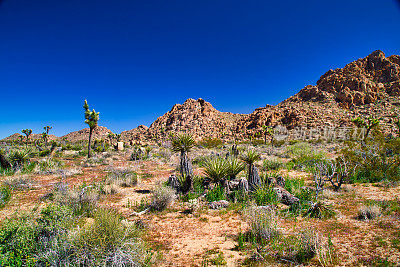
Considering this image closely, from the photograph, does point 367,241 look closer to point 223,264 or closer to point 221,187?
point 223,264

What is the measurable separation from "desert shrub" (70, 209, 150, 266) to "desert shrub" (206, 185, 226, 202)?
4.31 metres

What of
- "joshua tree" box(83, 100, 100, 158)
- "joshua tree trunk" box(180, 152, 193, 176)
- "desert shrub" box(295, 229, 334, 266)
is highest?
"joshua tree" box(83, 100, 100, 158)

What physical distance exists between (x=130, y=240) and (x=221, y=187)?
510 centimetres

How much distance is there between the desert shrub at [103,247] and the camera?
2859 millimetres

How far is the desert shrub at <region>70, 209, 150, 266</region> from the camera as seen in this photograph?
2.86m

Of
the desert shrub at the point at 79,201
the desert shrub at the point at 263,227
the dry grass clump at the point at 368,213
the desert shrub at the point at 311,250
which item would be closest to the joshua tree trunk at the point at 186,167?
→ the desert shrub at the point at 79,201

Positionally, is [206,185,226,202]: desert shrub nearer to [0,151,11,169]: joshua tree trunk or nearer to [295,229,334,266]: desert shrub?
[295,229,334,266]: desert shrub

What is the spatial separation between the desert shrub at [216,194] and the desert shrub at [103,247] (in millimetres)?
4311

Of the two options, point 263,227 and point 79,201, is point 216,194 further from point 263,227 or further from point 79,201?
point 79,201

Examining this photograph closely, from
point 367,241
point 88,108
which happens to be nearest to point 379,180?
point 367,241

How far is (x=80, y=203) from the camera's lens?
645cm

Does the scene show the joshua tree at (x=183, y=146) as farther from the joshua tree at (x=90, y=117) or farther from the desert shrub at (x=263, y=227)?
the joshua tree at (x=90, y=117)

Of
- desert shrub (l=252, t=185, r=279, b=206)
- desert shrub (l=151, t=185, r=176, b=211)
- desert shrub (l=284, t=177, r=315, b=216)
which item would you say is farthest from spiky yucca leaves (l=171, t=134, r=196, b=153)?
desert shrub (l=284, t=177, r=315, b=216)

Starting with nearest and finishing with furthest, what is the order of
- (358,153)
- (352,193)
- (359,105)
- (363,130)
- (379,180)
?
(352,193)
(379,180)
(358,153)
(363,130)
(359,105)
